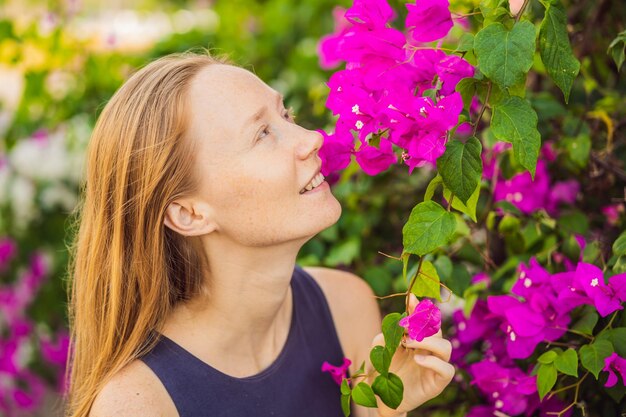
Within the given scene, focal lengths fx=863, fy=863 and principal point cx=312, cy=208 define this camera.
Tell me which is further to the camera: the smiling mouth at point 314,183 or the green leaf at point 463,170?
the smiling mouth at point 314,183

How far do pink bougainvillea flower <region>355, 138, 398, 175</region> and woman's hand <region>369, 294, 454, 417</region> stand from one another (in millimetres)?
248

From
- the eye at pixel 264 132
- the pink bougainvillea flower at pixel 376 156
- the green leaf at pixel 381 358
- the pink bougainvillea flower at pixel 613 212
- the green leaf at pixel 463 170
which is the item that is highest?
the green leaf at pixel 463 170

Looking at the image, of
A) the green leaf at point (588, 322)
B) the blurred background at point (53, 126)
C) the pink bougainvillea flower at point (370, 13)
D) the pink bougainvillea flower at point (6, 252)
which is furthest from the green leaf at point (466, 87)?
the pink bougainvillea flower at point (6, 252)

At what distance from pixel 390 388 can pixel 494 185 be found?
590mm

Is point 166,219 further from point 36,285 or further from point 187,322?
point 36,285

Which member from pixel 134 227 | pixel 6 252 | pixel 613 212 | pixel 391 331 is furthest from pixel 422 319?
pixel 6 252

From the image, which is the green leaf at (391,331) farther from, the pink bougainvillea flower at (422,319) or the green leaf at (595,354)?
the green leaf at (595,354)

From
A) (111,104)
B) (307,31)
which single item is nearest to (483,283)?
(111,104)

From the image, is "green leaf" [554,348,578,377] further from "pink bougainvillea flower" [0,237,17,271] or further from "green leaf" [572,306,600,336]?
"pink bougainvillea flower" [0,237,17,271]

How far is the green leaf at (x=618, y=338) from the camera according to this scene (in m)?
1.11

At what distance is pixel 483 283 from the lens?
4.79 ft

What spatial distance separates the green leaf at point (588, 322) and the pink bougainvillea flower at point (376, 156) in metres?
0.34

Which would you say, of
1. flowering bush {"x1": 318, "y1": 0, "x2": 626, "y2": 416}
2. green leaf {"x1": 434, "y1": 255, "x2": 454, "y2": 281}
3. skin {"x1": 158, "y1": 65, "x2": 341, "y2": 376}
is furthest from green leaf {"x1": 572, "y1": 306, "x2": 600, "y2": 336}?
skin {"x1": 158, "y1": 65, "x2": 341, "y2": 376}

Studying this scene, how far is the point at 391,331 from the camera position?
3.41ft
